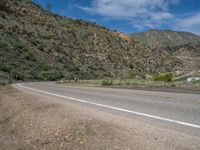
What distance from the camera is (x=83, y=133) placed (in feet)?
24.9

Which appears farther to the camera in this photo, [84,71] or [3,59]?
[84,71]

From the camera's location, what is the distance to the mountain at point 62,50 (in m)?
55.7

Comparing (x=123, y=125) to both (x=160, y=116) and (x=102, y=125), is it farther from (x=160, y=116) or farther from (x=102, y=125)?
(x=160, y=116)

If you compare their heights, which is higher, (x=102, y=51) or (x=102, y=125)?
(x=102, y=51)

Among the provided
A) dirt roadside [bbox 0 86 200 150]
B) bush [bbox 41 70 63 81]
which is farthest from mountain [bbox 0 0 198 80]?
dirt roadside [bbox 0 86 200 150]

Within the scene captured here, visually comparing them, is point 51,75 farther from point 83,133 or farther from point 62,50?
point 83,133

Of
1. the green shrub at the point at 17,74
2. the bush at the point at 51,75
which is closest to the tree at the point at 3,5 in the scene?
the bush at the point at 51,75

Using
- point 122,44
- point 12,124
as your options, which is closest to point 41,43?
point 122,44

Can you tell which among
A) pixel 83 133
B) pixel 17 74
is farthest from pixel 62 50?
pixel 83 133

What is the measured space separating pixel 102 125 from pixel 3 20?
65.2 meters

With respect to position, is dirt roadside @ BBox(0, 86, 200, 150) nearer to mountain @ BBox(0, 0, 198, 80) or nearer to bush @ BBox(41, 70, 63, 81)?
mountain @ BBox(0, 0, 198, 80)

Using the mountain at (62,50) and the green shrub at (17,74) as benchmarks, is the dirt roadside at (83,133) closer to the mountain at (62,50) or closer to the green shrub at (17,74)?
the mountain at (62,50)

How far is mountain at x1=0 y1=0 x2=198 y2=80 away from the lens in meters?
55.7

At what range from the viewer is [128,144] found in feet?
20.3
